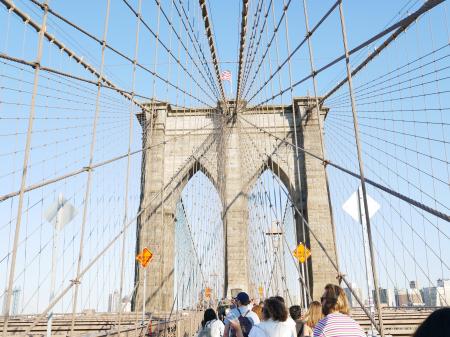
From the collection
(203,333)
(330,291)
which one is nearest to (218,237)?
(203,333)

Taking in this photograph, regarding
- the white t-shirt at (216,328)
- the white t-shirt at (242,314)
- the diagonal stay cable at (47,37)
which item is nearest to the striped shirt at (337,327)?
the white t-shirt at (242,314)

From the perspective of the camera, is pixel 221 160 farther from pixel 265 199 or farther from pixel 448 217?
pixel 448 217

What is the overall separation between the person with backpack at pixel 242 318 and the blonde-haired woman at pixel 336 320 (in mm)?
1082

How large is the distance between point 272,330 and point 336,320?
0.54m

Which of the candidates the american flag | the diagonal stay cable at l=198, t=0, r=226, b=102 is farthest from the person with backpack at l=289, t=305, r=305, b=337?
the american flag

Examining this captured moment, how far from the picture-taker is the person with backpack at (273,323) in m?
2.46

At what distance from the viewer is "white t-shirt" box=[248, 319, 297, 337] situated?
2451 mm

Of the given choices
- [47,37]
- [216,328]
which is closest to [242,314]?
[216,328]

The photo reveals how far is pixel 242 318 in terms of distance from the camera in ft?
10.5

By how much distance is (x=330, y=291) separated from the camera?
87.0 inches

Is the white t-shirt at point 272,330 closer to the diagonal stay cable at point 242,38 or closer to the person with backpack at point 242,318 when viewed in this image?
the person with backpack at point 242,318

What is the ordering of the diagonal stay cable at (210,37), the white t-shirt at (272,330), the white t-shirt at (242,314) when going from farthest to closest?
the diagonal stay cable at (210,37)
the white t-shirt at (242,314)
the white t-shirt at (272,330)

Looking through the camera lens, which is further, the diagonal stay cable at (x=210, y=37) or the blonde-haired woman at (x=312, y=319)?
the diagonal stay cable at (x=210, y=37)

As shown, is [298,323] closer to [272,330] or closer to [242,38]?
[272,330]
